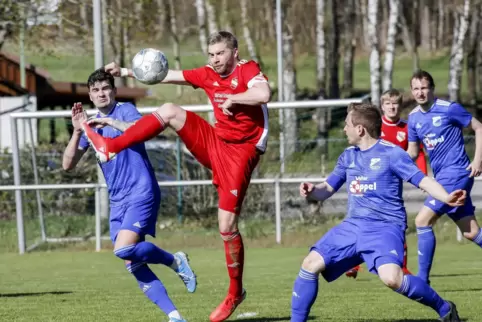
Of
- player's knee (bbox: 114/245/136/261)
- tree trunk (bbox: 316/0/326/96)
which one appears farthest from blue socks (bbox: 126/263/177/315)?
tree trunk (bbox: 316/0/326/96)

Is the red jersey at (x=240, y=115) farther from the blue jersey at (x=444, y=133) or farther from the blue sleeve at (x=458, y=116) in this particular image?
the blue sleeve at (x=458, y=116)

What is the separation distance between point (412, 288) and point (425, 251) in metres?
3.36

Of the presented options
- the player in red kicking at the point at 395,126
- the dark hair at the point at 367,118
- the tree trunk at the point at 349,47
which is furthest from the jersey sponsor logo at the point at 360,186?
A: the tree trunk at the point at 349,47

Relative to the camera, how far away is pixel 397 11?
1116 inches

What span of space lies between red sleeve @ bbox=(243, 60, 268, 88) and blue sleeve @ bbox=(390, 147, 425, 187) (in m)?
1.49

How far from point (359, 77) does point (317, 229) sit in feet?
130

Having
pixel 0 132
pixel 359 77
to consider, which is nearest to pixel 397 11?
pixel 0 132

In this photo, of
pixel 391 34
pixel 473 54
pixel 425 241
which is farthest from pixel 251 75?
pixel 473 54

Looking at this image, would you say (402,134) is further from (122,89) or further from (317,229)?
(122,89)

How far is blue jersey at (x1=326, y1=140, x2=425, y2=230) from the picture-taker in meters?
7.02

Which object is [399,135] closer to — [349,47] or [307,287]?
[307,287]

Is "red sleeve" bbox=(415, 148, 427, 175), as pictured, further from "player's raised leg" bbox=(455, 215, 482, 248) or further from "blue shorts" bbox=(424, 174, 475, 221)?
"player's raised leg" bbox=(455, 215, 482, 248)

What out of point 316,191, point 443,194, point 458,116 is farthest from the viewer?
point 458,116

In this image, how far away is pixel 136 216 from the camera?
7820mm
